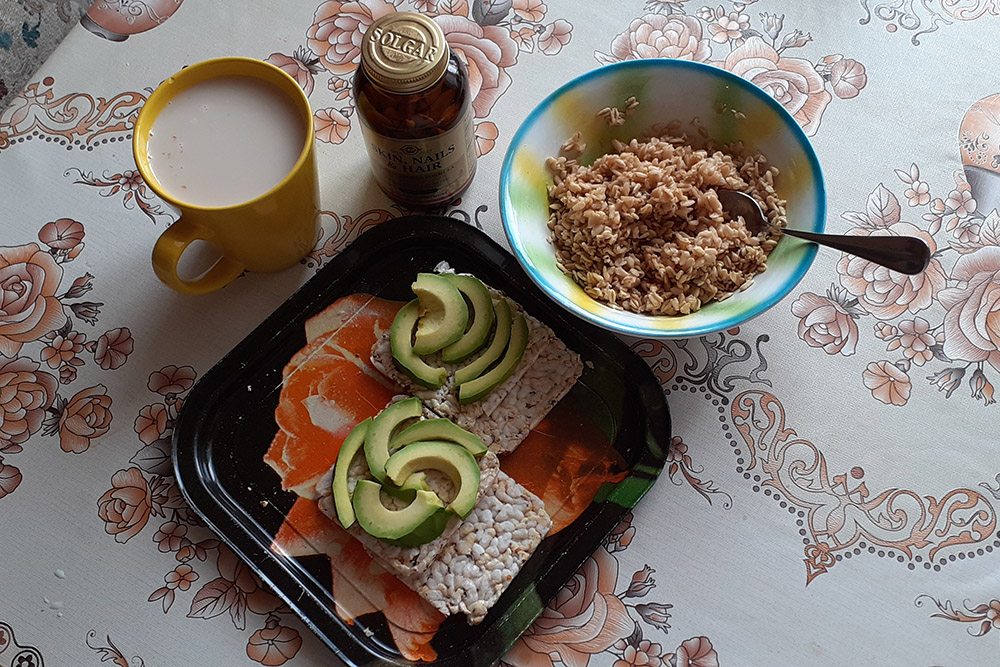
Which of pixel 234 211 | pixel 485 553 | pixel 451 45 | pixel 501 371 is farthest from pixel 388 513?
pixel 451 45

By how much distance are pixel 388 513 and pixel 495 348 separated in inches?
11.4

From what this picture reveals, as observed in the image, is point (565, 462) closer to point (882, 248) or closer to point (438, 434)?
point (438, 434)

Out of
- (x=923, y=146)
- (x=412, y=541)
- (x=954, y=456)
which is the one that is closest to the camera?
(x=412, y=541)

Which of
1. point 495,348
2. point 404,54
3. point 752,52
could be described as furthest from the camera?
point 752,52

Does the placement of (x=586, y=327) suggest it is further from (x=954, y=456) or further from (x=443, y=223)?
(x=954, y=456)

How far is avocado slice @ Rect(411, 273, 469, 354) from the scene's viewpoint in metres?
1.23

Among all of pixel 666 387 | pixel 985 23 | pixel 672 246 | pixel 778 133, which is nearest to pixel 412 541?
pixel 666 387

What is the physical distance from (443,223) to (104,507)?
0.69m

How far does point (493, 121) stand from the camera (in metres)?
1.44

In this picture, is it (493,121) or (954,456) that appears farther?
(493,121)

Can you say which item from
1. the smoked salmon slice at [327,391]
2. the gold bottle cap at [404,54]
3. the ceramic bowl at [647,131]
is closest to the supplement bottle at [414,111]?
the gold bottle cap at [404,54]

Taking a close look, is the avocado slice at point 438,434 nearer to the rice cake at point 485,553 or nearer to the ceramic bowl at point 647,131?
the rice cake at point 485,553

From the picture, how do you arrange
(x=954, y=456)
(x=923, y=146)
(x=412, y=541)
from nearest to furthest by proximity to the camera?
(x=412, y=541)
(x=954, y=456)
(x=923, y=146)

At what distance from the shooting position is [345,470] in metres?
1.19
